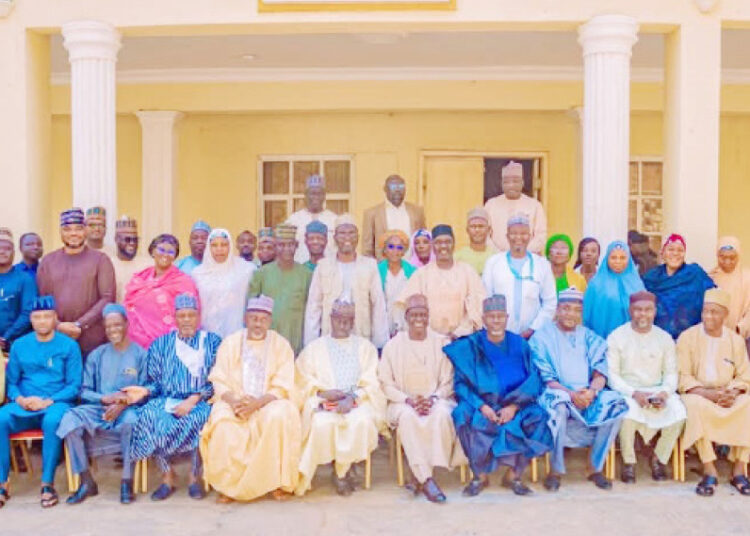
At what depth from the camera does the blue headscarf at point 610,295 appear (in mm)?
6246

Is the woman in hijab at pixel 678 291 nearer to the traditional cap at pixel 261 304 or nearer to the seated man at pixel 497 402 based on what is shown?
the seated man at pixel 497 402

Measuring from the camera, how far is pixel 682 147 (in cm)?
683

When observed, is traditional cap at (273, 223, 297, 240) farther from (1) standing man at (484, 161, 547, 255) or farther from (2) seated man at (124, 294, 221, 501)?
(1) standing man at (484, 161, 547, 255)

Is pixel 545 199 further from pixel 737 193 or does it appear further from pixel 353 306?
pixel 353 306

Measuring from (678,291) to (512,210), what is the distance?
141cm

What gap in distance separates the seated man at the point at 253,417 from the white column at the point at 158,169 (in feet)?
14.3

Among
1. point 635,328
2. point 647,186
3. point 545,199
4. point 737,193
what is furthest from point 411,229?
point 737,193

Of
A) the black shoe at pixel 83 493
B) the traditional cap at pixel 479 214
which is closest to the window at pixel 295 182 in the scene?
the traditional cap at pixel 479 214

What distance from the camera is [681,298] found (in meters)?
6.36

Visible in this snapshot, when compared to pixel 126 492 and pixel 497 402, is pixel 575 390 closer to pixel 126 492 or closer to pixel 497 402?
pixel 497 402

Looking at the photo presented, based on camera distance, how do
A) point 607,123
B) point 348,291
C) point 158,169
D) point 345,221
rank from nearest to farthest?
point 348,291 < point 345,221 < point 607,123 < point 158,169

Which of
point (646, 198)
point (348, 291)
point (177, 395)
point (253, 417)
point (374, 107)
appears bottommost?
point (253, 417)

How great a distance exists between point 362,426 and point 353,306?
31.6 inches

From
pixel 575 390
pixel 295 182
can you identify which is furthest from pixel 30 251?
pixel 295 182
